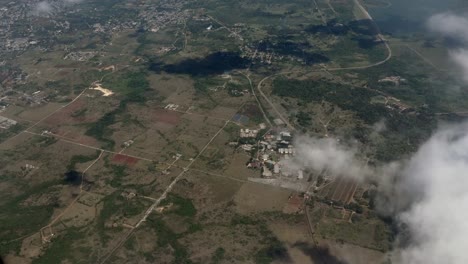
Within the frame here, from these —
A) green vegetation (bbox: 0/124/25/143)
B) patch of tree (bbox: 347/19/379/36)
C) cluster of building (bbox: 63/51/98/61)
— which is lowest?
patch of tree (bbox: 347/19/379/36)

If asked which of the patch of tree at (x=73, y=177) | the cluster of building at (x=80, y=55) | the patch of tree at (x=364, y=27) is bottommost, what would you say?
the patch of tree at (x=364, y=27)

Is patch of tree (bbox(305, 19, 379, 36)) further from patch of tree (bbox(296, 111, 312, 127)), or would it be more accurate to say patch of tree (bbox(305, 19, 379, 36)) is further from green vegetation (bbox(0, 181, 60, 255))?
green vegetation (bbox(0, 181, 60, 255))

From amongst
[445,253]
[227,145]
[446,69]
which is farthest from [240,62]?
[445,253]

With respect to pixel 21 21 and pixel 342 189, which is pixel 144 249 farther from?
pixel 21 21

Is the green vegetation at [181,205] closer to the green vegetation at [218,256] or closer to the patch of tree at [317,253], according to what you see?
the green vegetation at [218,256]

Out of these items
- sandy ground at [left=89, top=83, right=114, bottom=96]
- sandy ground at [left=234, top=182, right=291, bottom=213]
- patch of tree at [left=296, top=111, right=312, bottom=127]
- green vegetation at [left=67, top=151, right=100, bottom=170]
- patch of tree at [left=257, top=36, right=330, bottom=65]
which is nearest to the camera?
sandy ground at [left=234, top=182, right=291, bottom=213]

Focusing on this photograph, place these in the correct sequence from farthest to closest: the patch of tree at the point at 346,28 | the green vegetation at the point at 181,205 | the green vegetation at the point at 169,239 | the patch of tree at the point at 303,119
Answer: the patch of tree at the point at 346,28 → the patch of tree at the point at 303,119 → the green vegetation at the point at 181,205 → the green vegetation at the point at 169,239

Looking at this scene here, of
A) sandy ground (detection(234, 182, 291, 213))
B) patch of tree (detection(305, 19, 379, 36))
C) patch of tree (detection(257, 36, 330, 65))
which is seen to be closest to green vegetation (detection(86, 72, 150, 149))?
sandy ground (detection(234, 182, 291, 213))

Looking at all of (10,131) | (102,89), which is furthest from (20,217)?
(102,89)

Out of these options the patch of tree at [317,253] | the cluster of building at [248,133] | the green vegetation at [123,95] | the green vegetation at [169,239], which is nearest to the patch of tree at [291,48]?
the green vegetation at [123,95]
